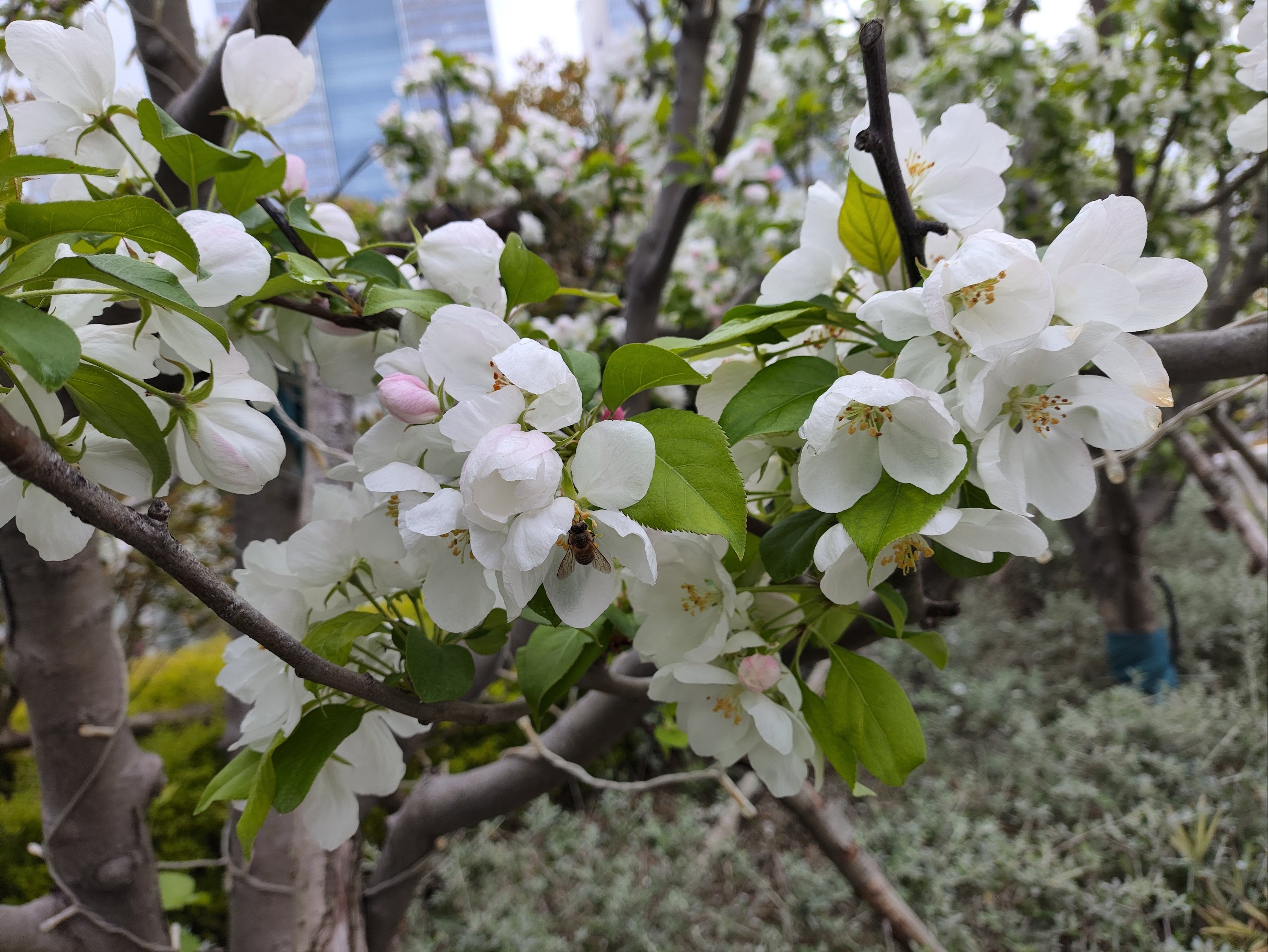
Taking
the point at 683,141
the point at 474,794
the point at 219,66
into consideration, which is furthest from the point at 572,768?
the point at 683,141

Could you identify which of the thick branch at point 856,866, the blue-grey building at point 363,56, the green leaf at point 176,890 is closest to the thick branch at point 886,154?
the thick branch at point 856,866

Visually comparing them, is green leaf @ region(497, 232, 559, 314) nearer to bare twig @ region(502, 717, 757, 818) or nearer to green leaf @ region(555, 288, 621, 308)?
green leaf @ region(555, 288, 621, 308)

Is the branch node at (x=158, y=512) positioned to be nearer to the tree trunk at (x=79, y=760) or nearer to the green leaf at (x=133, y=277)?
the green leaf at (x=133, y=277)

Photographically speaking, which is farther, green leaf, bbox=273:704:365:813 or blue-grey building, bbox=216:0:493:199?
blue-grey building, bbox=216:0:493:199

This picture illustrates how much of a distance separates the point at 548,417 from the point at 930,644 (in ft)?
1.15

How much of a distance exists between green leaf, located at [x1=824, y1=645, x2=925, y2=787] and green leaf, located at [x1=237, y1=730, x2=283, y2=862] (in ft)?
1.24

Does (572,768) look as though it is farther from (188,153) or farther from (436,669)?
(188,153)

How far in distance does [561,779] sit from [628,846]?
1654 millimetres

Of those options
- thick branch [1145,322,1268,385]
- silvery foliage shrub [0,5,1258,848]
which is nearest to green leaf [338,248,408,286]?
silvery foliage shrub [0,5,1258,848]

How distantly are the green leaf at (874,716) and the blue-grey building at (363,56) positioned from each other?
7.66 metres

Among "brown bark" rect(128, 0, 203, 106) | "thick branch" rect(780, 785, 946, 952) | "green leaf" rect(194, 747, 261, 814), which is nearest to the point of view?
"green leaf" rect(194, 747, 261, 814)

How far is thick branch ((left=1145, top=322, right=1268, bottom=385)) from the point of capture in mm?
682

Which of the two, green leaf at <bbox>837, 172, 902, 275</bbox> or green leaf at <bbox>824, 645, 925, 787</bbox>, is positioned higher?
green leaf at <bbox>837, 172, 902, 275</bbox>

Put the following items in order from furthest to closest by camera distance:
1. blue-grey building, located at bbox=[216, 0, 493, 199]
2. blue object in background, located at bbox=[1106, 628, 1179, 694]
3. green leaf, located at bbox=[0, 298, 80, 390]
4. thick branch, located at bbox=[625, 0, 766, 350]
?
blue-grey building, located at bbox=[216, 0, 493, 199], blue object in background, located at bbox=[1106, 628, 1179, 694], thick branch, located at bbox=[625, 0, 766, 350], green leaf, located at bbox=[0, 298, 80, 390]
